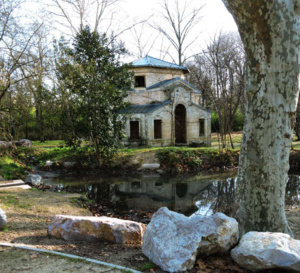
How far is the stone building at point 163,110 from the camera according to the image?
72.9 feet

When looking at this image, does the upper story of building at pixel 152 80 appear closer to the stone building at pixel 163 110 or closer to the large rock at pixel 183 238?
the stone building at pixel 163 110

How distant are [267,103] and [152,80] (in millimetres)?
20908

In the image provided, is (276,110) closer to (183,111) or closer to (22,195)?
(22,195)

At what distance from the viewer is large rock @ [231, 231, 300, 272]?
3.28m

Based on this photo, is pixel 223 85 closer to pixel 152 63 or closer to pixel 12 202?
pixel 152 63

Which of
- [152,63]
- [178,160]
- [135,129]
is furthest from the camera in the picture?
[152,63]

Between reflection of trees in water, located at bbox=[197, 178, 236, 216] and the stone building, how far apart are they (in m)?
9.90

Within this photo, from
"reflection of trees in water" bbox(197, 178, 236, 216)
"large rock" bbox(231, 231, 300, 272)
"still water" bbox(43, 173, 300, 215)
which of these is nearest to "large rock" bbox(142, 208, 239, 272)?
"large rock" bbox(231, 231, 300, 272)

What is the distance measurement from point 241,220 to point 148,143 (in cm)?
1717

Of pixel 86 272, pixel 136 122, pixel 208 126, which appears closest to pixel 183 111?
pixel 208 126

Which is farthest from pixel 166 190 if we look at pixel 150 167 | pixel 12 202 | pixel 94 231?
pixel 94 231

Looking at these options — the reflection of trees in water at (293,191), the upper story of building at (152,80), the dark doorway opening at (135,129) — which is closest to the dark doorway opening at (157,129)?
the dark doorway opening at (135,129)

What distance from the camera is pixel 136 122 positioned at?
76.1 feet

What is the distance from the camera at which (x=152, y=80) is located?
977 inches
